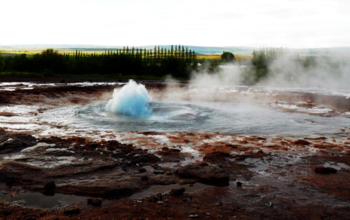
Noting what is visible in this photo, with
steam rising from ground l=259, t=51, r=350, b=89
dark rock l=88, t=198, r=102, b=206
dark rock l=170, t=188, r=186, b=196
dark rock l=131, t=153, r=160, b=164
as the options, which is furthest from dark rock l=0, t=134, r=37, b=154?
steam rising from ground l=259, t=51, r=350, b=89

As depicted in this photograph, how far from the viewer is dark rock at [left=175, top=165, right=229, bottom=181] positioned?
5.20 metres

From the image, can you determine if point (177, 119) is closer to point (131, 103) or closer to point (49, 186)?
point (131, 103)

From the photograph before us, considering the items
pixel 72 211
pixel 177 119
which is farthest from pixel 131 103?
pixel 72 211

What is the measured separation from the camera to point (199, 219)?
3879 millimetres

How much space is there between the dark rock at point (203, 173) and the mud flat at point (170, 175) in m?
0.02

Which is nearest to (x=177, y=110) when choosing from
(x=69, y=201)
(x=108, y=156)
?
(x=108, y=156)

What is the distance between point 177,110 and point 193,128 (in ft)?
9.04

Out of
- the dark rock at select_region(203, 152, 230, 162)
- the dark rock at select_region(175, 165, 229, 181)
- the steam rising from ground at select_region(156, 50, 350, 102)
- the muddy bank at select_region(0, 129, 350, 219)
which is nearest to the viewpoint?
the muddy bank at select_region(0, 129, 350, 219)

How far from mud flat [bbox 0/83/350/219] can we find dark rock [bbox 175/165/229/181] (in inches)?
0.7

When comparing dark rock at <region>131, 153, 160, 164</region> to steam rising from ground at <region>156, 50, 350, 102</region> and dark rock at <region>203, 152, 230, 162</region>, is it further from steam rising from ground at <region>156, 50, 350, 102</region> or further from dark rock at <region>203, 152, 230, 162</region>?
steam rising from ground at <region>156, 50, 350, 102</region>

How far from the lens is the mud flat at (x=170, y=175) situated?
163 inches

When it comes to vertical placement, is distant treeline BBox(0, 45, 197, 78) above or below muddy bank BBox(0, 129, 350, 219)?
above

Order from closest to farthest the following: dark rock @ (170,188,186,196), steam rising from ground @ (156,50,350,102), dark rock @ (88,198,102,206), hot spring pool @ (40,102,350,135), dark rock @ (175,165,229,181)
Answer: dark rock @ (88,198,102,206) < dark rock @ (170,188,186,196) < dark rock @ (175,165,229,181) < hot spring pool @ (40,102,350,135) < steam rising from ground @ (156,50,350,102)

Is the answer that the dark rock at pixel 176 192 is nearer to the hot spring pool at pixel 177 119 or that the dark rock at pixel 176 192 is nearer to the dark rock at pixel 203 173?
the dark rock at pixel 203 173
